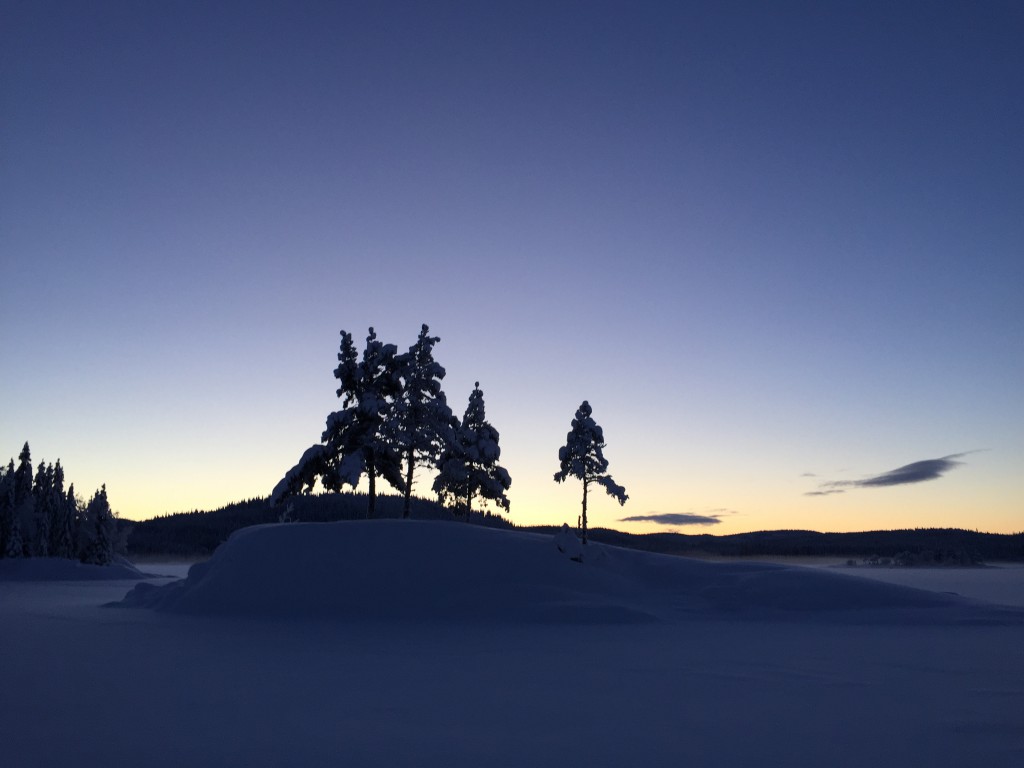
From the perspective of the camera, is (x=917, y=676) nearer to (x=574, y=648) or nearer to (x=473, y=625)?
(x=574, y=648)

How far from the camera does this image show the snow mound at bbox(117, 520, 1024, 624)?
24.1m

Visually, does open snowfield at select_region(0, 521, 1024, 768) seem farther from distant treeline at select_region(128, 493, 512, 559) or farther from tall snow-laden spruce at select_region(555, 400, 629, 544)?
distant treeline at select_region(128, 493, 512, 559)

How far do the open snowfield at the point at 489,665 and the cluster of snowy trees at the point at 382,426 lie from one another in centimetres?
918

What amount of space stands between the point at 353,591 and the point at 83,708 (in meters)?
15.2

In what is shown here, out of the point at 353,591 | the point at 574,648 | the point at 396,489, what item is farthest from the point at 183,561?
the point at 574,648

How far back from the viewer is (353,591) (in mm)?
25031

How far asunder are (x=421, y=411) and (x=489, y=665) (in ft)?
90.8

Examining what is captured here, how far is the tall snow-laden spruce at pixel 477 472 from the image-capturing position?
48.2 metres

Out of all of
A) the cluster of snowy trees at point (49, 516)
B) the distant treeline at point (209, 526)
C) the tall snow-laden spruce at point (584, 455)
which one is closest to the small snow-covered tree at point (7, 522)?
the cluster of snowy trees at point (49, 516)

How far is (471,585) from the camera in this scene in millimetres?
25469

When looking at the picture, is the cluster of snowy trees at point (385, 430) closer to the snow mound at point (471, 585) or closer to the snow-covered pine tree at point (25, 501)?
the snow mound at point (471, 585)

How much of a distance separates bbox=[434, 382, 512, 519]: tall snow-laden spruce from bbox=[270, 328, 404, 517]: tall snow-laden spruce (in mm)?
7628

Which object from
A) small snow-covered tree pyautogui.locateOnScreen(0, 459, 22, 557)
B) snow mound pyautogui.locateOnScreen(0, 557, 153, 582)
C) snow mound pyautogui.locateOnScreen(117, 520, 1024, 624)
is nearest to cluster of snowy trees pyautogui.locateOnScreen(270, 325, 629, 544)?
snow mound pyautogui.locateOnScreen(117, 520, 1024, 624)

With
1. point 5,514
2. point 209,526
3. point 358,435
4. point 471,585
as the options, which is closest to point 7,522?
point 5,514
